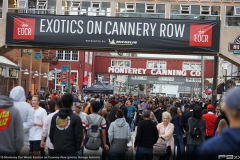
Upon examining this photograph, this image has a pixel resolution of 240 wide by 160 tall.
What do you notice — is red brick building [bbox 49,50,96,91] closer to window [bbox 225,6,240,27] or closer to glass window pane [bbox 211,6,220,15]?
glass window pane [bbox 211,6,220,15]

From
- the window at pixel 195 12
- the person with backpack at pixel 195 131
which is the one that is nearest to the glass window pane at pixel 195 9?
the window at pixel 195 12

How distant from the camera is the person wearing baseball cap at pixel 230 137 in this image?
137 inches

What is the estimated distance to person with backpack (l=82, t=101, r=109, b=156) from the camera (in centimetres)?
1055

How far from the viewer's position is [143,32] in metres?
26.0

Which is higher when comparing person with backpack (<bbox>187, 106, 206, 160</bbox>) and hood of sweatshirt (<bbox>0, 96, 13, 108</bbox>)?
hood of sweatshirt (<bbox>0, 96, 13, 108</bbox>)

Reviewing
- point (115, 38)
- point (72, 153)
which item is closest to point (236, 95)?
point (72, 153)

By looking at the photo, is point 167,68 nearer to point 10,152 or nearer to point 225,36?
point 225,36

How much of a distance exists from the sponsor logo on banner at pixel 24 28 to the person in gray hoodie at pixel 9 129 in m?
19.2

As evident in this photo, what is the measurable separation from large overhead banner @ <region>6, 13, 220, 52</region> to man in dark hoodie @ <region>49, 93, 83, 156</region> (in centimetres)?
1738

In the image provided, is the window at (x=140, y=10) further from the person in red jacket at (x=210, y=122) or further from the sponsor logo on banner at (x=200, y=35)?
the person in red jacket at (x=210, y=122)

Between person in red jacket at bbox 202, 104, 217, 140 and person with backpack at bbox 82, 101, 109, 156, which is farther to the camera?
person in red jacket at bbox 202, 104, 217, 140

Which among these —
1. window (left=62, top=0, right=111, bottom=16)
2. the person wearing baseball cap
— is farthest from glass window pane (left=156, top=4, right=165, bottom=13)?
the person wearing baseball cap

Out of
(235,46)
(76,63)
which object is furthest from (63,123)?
(76,63)

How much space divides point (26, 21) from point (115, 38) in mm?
4705
